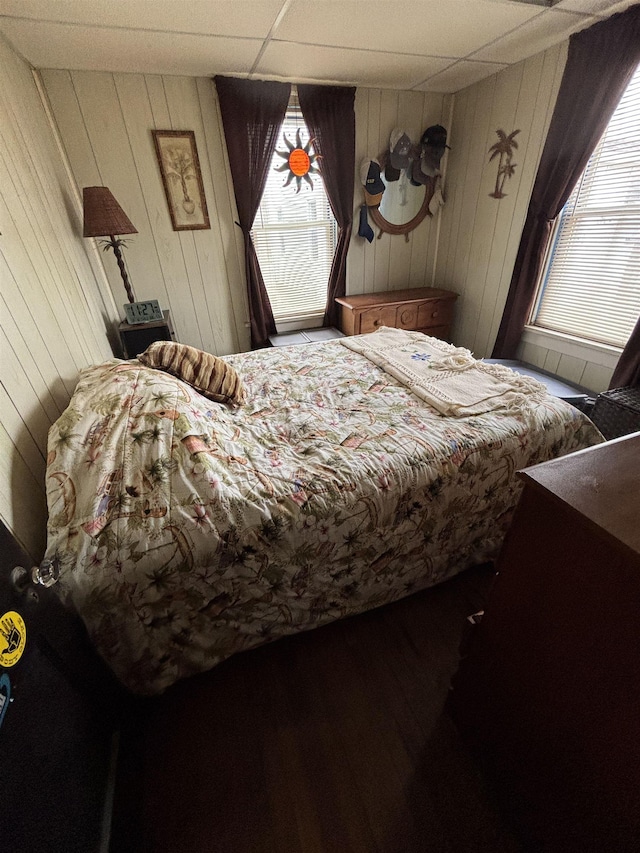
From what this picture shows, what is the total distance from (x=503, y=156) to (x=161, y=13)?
2.46 meters

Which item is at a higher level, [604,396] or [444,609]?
[604,396]

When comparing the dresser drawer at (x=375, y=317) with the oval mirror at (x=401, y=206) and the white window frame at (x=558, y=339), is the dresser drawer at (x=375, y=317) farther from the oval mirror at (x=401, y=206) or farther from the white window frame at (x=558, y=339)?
the white window frame at (x=558, y=339)

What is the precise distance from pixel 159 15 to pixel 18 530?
240 centimetres

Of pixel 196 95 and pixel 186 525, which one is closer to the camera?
pixel 186 525

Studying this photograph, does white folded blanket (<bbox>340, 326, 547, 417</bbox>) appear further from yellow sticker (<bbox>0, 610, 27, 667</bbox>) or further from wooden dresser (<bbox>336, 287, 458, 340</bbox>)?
yellow sticker (<bbox>0, 610, 27, 667</bbox>)

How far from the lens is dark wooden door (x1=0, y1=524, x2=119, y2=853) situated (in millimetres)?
598

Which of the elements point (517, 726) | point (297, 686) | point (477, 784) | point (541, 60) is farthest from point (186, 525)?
point (541, 60)

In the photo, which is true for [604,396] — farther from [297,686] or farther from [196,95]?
[196,95]

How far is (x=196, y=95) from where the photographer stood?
2.57m

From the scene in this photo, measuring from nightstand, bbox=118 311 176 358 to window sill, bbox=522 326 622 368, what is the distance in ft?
9.35

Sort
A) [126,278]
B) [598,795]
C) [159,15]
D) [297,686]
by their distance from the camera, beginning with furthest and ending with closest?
1. [126,278]
2. [159,15]
3. [297,686]
4. [598,795]

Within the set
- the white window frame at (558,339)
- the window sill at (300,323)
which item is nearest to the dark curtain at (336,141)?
the window sill at (300,323)

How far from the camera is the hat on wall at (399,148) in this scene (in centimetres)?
308

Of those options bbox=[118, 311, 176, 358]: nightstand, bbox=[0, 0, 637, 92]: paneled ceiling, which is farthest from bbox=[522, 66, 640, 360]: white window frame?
bbox=[118, 311, 176, 358]: nightstand
